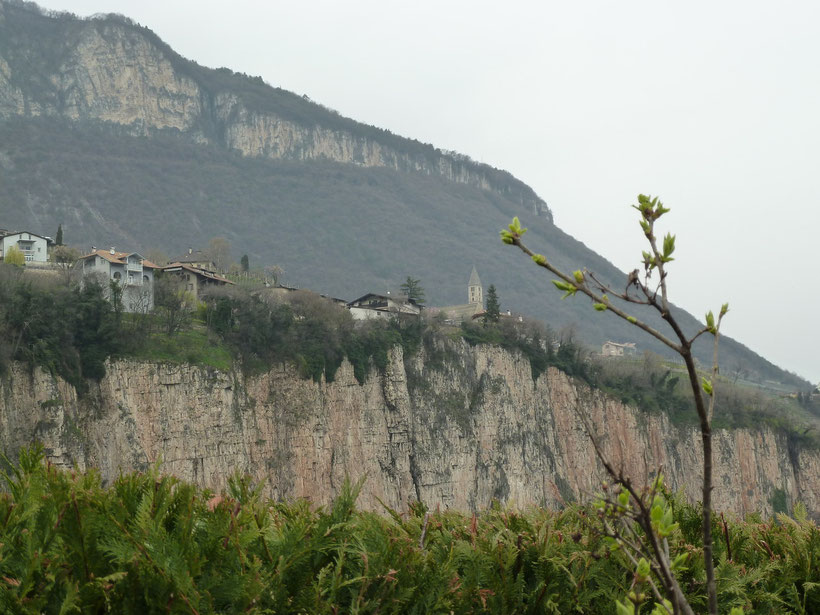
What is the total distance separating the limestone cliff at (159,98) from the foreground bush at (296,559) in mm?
151649

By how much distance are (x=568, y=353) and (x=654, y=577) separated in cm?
5787

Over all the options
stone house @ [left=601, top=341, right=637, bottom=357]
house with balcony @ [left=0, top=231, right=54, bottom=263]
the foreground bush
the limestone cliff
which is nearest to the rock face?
house with balcony @ [left=0, top=231, right=54, bottom=263]

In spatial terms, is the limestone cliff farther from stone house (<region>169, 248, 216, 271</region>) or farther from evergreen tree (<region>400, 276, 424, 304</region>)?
evergreen tree (<region>400, 276, 424, 304</region>)

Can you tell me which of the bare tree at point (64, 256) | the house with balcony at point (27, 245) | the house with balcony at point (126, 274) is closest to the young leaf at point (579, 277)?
the house with balcony at point (126, 274)

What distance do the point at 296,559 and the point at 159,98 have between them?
6509 inches

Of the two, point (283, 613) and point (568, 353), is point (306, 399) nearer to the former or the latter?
point (568, 353)

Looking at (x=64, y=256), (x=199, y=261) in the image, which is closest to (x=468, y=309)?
(x=199, y=261)

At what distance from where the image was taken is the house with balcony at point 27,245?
52.9 m

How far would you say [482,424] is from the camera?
5628 cm

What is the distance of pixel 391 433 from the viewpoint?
51406 millimetres

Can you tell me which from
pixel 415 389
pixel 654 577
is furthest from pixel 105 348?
pixel 654 577

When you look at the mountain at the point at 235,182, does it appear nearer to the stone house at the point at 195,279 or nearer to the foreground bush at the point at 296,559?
the stone house at the point at 195,279

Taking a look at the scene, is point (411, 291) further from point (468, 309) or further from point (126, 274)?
point (126, 274)

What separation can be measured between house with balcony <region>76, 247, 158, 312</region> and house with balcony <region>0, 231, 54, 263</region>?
278cm
